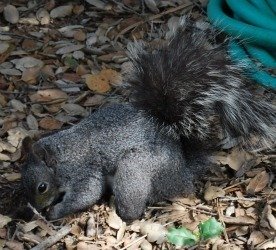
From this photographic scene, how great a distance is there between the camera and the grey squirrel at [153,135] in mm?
2928

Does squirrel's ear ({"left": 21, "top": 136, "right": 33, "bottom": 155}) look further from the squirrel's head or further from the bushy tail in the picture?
the bushy tail

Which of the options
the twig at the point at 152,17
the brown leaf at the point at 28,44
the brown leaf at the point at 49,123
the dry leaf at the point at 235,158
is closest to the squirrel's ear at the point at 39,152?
the brown leaf at the point at 49,123

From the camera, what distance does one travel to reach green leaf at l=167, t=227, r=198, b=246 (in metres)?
2.67

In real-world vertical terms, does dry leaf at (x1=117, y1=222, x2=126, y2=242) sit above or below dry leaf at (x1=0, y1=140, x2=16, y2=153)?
above

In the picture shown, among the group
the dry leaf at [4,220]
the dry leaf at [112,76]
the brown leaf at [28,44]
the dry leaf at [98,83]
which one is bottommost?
the dry leaf at [4,220]

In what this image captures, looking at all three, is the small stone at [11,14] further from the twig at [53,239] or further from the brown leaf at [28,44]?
the twig at [53,239]

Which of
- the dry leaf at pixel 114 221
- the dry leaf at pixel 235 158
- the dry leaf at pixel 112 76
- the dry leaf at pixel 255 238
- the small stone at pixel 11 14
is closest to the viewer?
the dry leaf at pixel 255 238

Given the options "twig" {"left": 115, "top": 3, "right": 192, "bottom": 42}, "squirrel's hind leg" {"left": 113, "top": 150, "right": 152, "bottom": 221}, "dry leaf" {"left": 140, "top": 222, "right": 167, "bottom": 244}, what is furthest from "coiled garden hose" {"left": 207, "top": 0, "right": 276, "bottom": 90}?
"dry leaf" {"left": 140, "top": 222, "right": 167, "bottom": 244}

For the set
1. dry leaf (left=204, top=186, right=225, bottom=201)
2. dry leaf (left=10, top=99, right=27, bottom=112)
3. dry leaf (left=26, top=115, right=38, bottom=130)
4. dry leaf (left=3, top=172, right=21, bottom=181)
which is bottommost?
dry leaf (left=3, top=172, right=21, bottom=181)

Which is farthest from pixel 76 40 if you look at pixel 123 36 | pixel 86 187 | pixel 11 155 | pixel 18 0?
pixel 86 187

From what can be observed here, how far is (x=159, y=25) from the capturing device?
4059 millimetres

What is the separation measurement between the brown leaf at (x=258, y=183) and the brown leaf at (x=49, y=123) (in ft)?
3.33

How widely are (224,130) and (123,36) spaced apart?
1147mm

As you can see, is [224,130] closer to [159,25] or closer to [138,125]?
[138,125]
